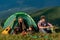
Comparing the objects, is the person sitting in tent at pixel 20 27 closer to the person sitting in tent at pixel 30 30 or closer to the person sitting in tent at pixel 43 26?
the person sitting in tent at pixel 30 30

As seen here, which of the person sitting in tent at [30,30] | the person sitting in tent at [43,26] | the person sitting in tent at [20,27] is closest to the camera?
the person sitting in tent at [30,30]

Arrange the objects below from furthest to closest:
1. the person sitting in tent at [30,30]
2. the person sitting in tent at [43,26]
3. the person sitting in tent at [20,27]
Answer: the person sitting in tent at [43,26] → the person sitting in tent at [20,27] → the person sitting in tent at [30,30]

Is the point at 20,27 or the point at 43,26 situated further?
the point at 43,26

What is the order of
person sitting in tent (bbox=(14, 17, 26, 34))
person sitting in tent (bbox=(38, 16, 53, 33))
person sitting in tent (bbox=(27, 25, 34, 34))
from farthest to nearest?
person sitting in tent (bbox=(38, 16, 53, 33)) < person sitting in tent (bbox=(14, 17, 26, 34)) < person sitting in tent (bbox=(27, 25, 34, 34))

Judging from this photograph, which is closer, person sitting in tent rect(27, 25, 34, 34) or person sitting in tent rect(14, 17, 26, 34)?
person sitting in tent rect(27, 25, 34, 34)

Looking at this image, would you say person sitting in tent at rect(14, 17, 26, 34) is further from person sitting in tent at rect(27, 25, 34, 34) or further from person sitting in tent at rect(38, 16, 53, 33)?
person sitting in tent at rect(38, 16, 53, 33)

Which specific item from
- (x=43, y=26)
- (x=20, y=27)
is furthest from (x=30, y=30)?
(x=43, y=26)

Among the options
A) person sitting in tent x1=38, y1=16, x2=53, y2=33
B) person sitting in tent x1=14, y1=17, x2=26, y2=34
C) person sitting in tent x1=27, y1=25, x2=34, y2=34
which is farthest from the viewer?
person sitting in tent x1=38, y1=16, x2=53, y2=33

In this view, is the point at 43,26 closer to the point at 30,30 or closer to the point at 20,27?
the point at 30,30

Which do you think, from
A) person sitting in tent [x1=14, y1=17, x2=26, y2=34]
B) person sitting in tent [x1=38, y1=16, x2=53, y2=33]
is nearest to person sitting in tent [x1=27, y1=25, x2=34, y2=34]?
person sitting in tent [x1=14, y1=17, x2=26, y2=34]

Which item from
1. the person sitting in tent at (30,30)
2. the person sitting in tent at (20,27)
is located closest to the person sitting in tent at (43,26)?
the person sitting in tent at (30,30)

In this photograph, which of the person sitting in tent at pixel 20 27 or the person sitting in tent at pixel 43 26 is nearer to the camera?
the person sitting in tent at pixel 20 27

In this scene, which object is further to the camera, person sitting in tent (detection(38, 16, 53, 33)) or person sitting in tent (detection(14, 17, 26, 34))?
person sitting in tent (detection(38, 16, 53, 33))

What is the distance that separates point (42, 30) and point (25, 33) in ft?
6.00
